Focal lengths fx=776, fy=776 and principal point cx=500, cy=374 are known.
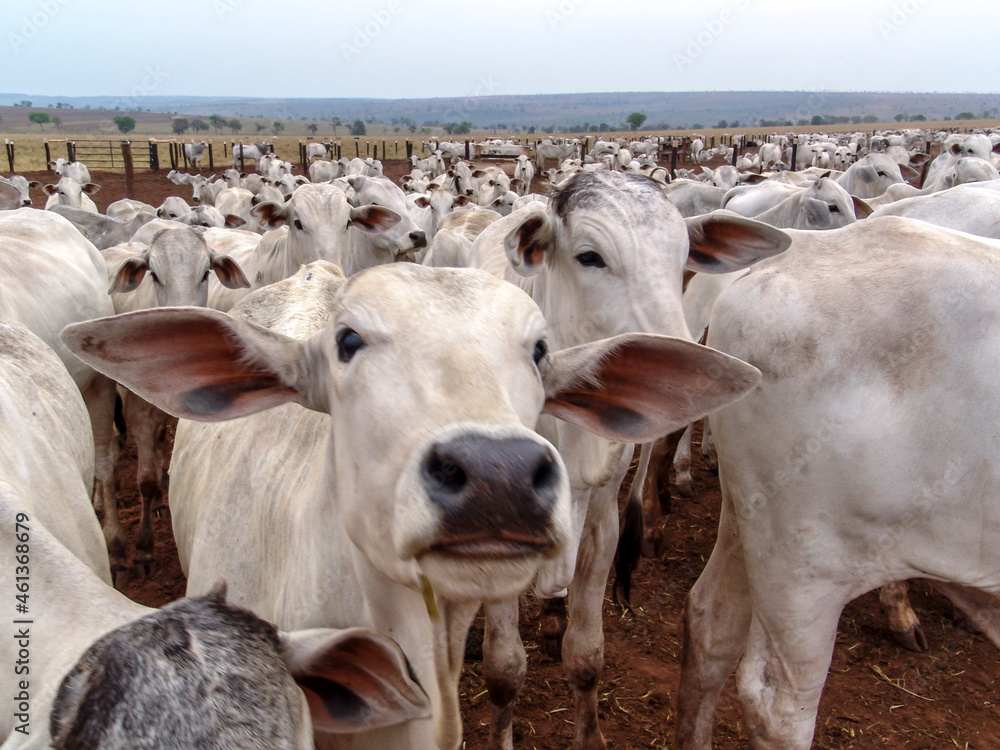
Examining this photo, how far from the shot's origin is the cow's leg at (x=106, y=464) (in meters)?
5.15

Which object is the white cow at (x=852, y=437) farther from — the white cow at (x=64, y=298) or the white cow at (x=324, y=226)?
the white cow at (x=324, y=226)

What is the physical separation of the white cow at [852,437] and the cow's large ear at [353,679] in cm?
131

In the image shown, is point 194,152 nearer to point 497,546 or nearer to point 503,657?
point 503,657

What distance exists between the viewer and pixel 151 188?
24750mm

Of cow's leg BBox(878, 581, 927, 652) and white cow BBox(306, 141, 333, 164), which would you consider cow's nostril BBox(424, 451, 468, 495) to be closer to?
cow's leg BBox(878, 581, 927, 652)

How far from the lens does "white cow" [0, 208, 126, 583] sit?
16.5ft

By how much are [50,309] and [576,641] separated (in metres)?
4.13

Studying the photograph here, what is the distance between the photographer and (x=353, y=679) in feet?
6.10

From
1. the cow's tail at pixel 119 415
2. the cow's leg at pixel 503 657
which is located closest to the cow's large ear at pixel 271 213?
the cow's tail at pixel 119 415


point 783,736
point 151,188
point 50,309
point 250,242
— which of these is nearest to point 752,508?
point 783,736

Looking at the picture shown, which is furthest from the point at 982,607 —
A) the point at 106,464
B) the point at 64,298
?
the point at 64,298

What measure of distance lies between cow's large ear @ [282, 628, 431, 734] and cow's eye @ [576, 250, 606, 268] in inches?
65.8

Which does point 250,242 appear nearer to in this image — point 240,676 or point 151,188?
point 240,676

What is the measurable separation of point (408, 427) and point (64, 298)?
16.1ft
